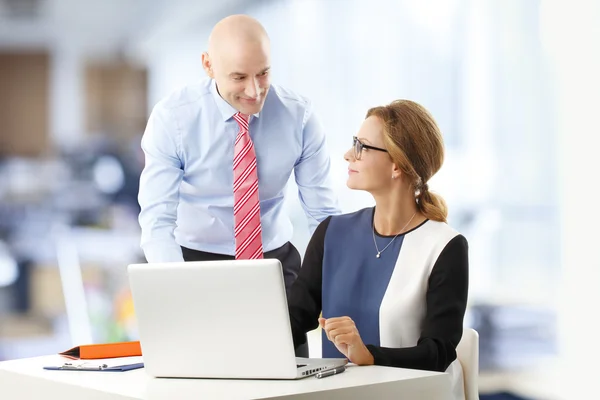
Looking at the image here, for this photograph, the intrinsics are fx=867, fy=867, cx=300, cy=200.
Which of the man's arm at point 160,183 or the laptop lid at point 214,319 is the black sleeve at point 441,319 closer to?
the laptop lid at point 214,319

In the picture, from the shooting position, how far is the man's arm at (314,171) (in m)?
2.51

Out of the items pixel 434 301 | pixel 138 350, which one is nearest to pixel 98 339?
pixel 138 350

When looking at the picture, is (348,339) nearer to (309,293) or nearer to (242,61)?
(309,293)

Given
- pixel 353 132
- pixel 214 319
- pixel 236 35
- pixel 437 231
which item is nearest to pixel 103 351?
pixel 214 319

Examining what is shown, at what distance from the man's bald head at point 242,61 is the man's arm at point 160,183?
21cm

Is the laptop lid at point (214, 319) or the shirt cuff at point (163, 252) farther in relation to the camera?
the shirt cuff at point (163, 252)

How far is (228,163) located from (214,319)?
3.22 feet

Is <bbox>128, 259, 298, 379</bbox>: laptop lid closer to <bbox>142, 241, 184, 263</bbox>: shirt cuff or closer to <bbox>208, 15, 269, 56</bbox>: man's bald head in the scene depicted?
<bbox>142, 241, 184, 263</bbox>: shirt cuff

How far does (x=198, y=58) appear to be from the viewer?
467 centimetres

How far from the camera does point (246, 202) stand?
240cm

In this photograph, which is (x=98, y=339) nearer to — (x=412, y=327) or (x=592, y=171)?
(x=592, y=171)

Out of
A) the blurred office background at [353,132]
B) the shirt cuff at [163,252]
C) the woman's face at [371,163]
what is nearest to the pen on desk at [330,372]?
the woman's face at [371,163]

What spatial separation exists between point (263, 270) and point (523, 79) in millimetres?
2525

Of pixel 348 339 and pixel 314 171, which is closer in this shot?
pixel 348 339
